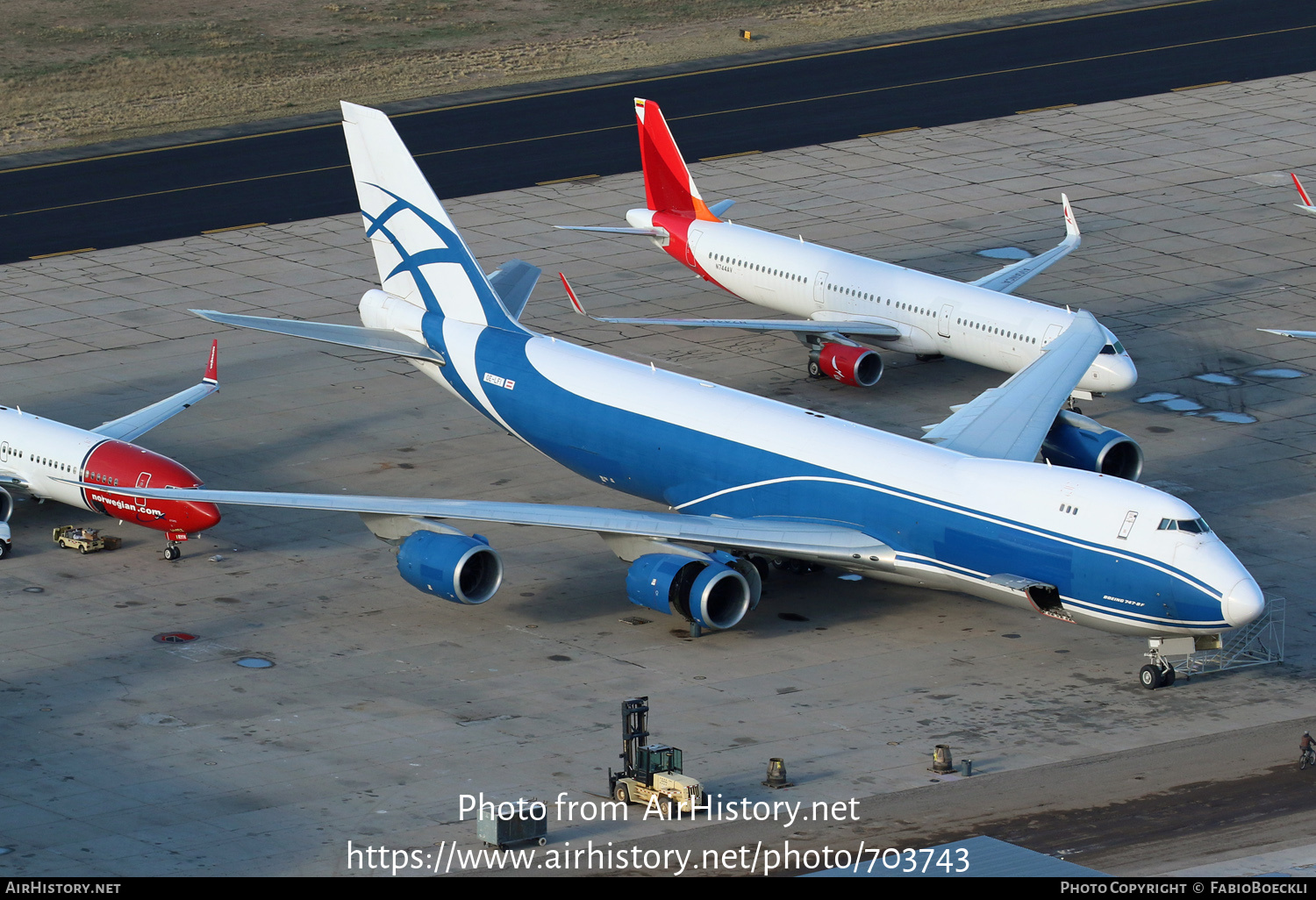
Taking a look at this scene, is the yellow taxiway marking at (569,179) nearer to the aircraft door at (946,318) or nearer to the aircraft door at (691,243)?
the aircraft door at (691,243)

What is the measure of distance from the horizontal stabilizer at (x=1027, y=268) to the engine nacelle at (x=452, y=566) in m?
27.7

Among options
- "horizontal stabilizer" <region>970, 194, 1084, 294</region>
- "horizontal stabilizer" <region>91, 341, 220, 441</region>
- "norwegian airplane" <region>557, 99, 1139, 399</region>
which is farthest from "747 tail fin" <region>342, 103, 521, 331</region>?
"horizontal stabilizer" <region>970, 194, 1084, 294</region>

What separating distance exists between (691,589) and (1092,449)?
45.6 feet

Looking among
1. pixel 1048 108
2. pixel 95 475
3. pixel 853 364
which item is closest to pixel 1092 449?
pixel 853 364

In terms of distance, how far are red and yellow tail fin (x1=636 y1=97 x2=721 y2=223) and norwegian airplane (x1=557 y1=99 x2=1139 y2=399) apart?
3 centimetres

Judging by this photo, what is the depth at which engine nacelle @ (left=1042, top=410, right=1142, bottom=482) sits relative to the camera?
57.3 metres

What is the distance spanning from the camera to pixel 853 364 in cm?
6906

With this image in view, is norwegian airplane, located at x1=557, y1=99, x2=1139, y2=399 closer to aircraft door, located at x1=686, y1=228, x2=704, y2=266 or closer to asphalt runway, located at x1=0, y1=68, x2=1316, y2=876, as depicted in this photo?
aircraft door, located at x1=686, y1=228, x2=704, y2=266

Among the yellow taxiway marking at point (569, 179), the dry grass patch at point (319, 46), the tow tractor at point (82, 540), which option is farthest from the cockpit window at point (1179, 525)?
the dry grass patch at point (319, 46)

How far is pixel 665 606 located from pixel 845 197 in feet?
145

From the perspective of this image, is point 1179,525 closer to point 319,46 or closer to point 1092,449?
point 1092,449

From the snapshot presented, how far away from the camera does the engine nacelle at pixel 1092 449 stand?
5728cm

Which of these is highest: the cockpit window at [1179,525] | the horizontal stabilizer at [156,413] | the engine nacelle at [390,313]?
the engine nacelle at [390,313]

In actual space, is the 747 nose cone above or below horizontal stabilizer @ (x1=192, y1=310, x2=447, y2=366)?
below
